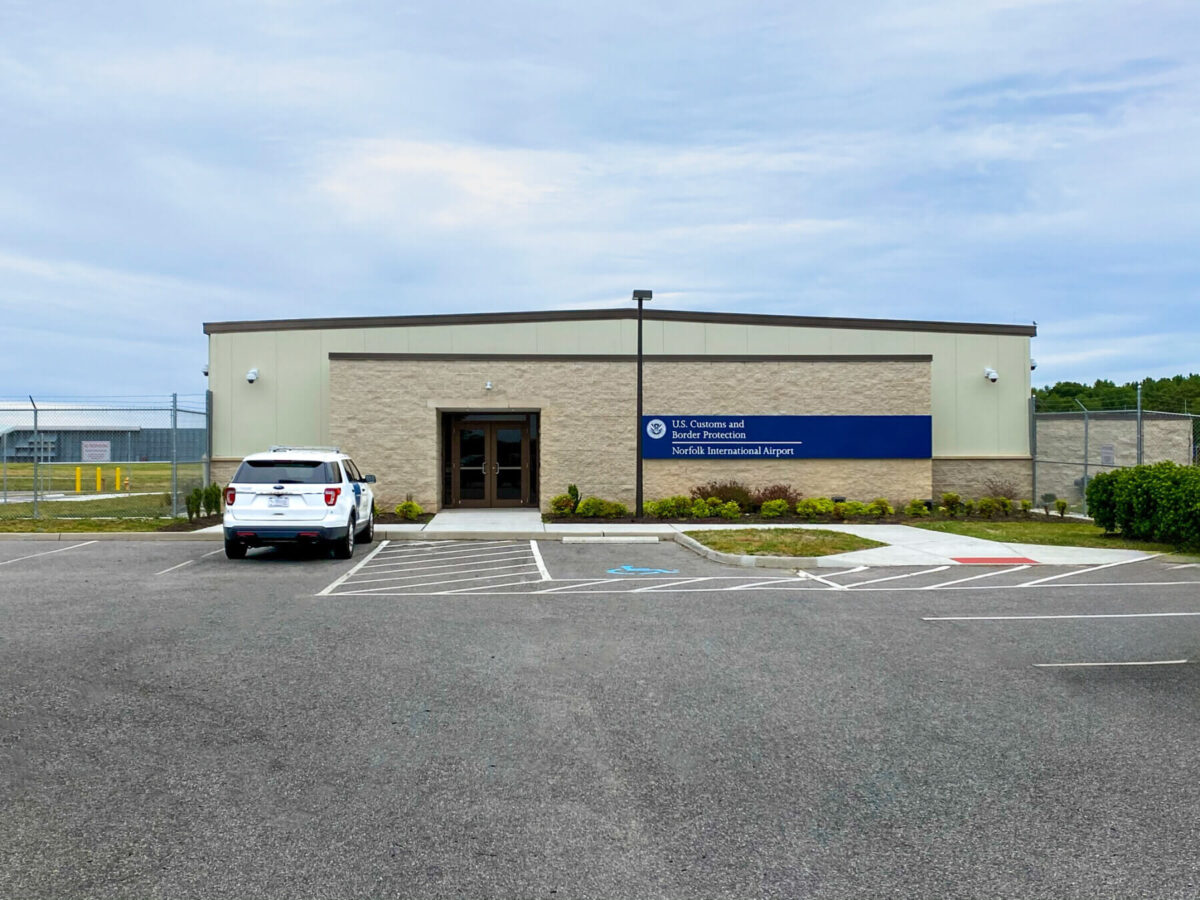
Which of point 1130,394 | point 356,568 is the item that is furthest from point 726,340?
point 1130,394

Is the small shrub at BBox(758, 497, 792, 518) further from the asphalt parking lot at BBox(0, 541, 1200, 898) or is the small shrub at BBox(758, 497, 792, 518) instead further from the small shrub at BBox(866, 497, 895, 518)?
Result: the asphalt parking lot at BBox(0, 541, 1200, 898)

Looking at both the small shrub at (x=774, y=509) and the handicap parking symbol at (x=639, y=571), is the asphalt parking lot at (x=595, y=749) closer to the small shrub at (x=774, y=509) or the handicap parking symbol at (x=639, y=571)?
the handicap parking symbol at (x=639, y=571)

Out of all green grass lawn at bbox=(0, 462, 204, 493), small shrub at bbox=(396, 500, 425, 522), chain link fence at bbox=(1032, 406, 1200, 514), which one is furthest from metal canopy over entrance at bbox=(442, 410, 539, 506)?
chain link fence at bbox=(1032, 406, 1200, 514)

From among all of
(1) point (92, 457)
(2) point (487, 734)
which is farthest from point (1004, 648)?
(1) point (92, 457)

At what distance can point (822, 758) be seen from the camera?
5.18 m

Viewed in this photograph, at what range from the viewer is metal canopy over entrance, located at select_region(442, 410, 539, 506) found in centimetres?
2469

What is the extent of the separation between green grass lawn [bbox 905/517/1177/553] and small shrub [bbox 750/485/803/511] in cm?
289

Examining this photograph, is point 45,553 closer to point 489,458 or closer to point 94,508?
point 94,508

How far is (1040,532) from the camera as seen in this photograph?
1880cm

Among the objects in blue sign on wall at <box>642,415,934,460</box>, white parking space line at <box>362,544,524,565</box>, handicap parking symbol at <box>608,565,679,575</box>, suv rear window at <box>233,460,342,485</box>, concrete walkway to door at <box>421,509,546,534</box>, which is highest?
blue sign on wall at <box>642,415,934,460</box>

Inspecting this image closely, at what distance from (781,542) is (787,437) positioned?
7.91 meters

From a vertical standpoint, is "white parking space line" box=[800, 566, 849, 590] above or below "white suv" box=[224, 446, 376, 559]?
below

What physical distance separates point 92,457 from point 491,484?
997 centimetres

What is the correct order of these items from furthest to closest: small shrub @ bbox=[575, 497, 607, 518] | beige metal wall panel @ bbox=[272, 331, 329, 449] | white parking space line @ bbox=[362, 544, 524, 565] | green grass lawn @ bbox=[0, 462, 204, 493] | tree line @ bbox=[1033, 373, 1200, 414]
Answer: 1. tree line @ bbox=[1033, 373, 1200, 414]
2. green grass lawn @ bbox=[0, 462, 204, 493]
3. beige metal wall panel @ bbox=[272, 331, 329, 449]
4. small shrub @ bbox=[575, 497, 607, 518]
5. white parking space line @ bbox=[362, 544, 524, 565]
